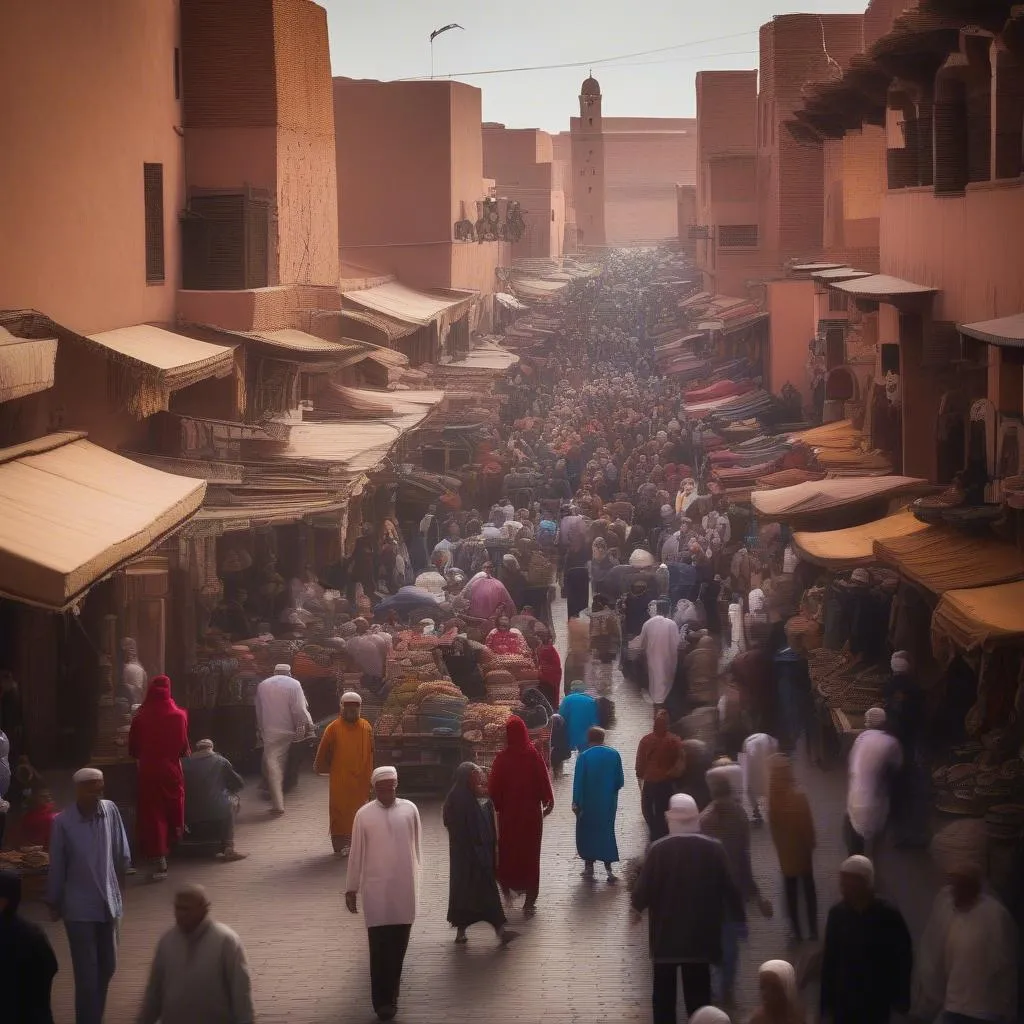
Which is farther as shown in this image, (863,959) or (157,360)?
(157,360)

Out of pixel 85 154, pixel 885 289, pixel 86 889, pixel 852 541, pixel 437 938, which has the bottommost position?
pixel 437 938

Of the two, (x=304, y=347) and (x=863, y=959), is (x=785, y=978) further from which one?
(x=304, y=347)

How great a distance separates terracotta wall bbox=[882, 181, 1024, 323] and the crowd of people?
3000mm

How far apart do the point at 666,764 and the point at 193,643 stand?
235 inches

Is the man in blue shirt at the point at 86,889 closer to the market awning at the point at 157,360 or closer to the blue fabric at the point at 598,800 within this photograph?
the blue fabric at the point at 598,800

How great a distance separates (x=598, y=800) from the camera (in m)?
11.5

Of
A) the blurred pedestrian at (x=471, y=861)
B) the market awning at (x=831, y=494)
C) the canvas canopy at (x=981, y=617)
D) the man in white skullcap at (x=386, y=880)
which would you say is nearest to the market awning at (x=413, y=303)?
the market awning at (x=831, y=494)

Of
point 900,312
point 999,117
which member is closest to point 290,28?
point 900,312

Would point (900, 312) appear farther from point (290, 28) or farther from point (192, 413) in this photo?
point (290, 28)

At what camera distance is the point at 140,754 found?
1174 cm

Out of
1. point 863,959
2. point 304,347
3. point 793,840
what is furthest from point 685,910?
point 304,347

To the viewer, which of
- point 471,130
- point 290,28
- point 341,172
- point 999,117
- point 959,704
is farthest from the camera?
point 471,130

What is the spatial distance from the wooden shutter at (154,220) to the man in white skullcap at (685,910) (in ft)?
38.4

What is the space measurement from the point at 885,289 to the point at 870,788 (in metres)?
7.22
